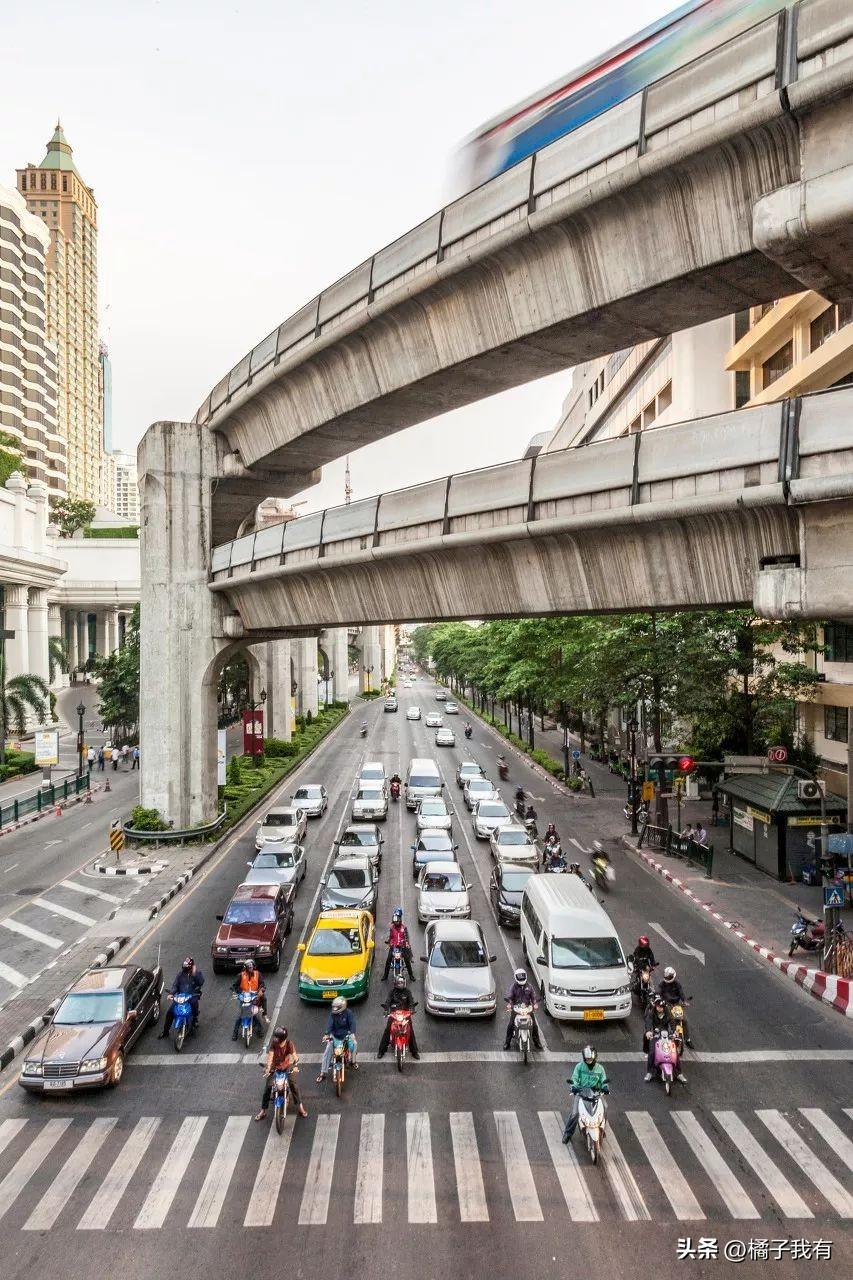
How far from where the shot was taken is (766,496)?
34.0ft

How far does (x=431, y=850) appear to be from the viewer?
76.0 feet

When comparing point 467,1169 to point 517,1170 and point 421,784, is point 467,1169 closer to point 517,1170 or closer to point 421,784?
point 517,1170

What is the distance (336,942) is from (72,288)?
473 feet

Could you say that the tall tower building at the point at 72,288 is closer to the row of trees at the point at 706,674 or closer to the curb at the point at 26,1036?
the row of trees at the point at 706,674

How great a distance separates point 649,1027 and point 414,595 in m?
9.29

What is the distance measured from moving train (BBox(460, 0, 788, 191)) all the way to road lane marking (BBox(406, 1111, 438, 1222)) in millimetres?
14181

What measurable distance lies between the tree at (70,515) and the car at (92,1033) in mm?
84322

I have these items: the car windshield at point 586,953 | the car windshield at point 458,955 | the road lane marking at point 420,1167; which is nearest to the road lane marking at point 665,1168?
the road lane marking at point 420,1167

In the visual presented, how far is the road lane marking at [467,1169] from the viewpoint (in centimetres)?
879

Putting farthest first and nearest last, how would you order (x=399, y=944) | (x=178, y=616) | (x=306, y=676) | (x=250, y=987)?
(x=306, y=676) → (x=178, y=616) → (x=399, y=944) → (x=250, y=987)

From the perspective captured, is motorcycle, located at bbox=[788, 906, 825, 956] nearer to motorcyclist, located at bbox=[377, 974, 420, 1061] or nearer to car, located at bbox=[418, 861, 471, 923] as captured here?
car, located at bbox=[418, 861, 471, 923]

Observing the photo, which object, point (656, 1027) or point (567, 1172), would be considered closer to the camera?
point (567, 1172)

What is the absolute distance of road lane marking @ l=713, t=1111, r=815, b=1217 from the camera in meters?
8.91

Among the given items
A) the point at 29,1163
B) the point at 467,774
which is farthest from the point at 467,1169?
the point at 467,774
